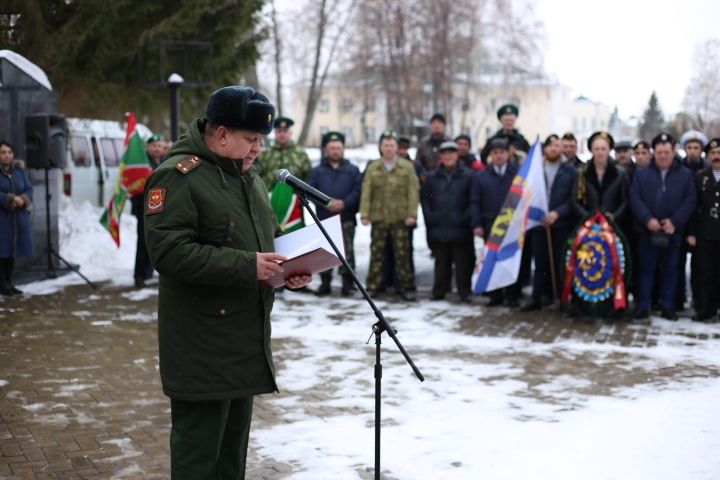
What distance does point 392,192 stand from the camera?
11758 mm

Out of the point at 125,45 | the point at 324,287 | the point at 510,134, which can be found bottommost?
the point at 324,287

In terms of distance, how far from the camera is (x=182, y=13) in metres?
15.2

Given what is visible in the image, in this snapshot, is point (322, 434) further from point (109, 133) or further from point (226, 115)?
point (109, 133)

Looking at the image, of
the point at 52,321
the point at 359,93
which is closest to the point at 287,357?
the point at 52,321

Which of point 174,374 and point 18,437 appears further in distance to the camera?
point 18,437

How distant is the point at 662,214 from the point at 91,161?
12495mm

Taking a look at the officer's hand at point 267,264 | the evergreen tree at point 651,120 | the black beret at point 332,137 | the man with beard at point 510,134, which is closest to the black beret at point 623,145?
the man with beard at point 510,134

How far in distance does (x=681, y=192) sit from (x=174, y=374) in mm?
7740

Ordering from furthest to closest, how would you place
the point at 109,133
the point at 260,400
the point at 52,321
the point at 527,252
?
1. the point at 109,133
2. the point at 527,252
3. the point at 52,321
4. the point at 260,400

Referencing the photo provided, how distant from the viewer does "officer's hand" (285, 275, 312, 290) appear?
156 inches

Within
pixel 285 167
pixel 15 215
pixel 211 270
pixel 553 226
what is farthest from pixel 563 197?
pixel 211 270

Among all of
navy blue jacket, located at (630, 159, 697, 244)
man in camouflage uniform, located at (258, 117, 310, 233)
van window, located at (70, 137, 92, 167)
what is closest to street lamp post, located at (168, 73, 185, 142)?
man in camouflage uniform, located at (258, 117, 310, 233)

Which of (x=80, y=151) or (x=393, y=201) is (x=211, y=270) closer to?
(x=393, y=201)

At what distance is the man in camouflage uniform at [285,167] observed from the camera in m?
11.8
